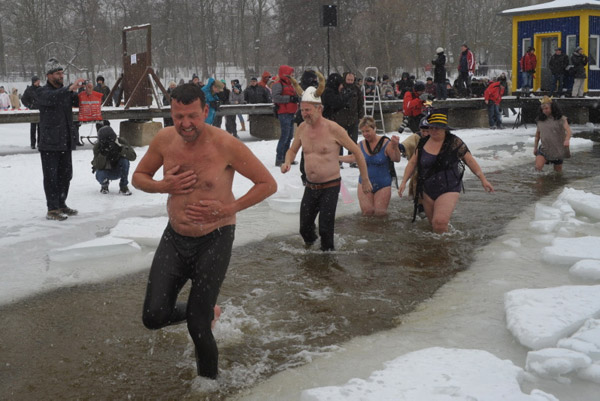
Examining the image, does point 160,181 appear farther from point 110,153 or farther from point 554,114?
point 554,114

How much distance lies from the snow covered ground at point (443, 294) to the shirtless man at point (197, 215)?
1.83 feet

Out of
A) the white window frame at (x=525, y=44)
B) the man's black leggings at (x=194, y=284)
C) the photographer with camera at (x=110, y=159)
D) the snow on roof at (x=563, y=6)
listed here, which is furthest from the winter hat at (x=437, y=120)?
the white window frame at (x=525, y=44)

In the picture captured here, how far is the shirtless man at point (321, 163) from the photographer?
6.31m

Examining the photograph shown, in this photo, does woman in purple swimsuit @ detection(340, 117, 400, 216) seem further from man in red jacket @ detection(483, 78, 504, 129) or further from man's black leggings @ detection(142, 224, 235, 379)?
man in red jacket @ detection(483, 78, 504, 129)

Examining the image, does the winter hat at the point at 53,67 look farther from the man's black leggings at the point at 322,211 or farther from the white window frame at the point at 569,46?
the white window frame at the point at 569,46

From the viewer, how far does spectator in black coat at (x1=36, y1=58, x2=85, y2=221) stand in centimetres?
788

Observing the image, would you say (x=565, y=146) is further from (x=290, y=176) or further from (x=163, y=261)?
(x=163, y=261)

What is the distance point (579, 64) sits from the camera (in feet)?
72.7

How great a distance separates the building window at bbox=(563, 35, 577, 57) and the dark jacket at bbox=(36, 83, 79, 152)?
69.0 ft

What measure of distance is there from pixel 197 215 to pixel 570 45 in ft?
79.0

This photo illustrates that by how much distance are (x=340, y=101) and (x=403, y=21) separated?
3571cm

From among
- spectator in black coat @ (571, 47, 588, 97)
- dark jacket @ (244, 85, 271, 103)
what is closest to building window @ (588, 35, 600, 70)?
spectator in black coat @ (571, 47, 588, 97)

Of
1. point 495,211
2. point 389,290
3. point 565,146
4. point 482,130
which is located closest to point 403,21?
point 482,130

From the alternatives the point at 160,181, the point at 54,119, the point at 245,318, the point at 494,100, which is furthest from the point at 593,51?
the point at 160,181
